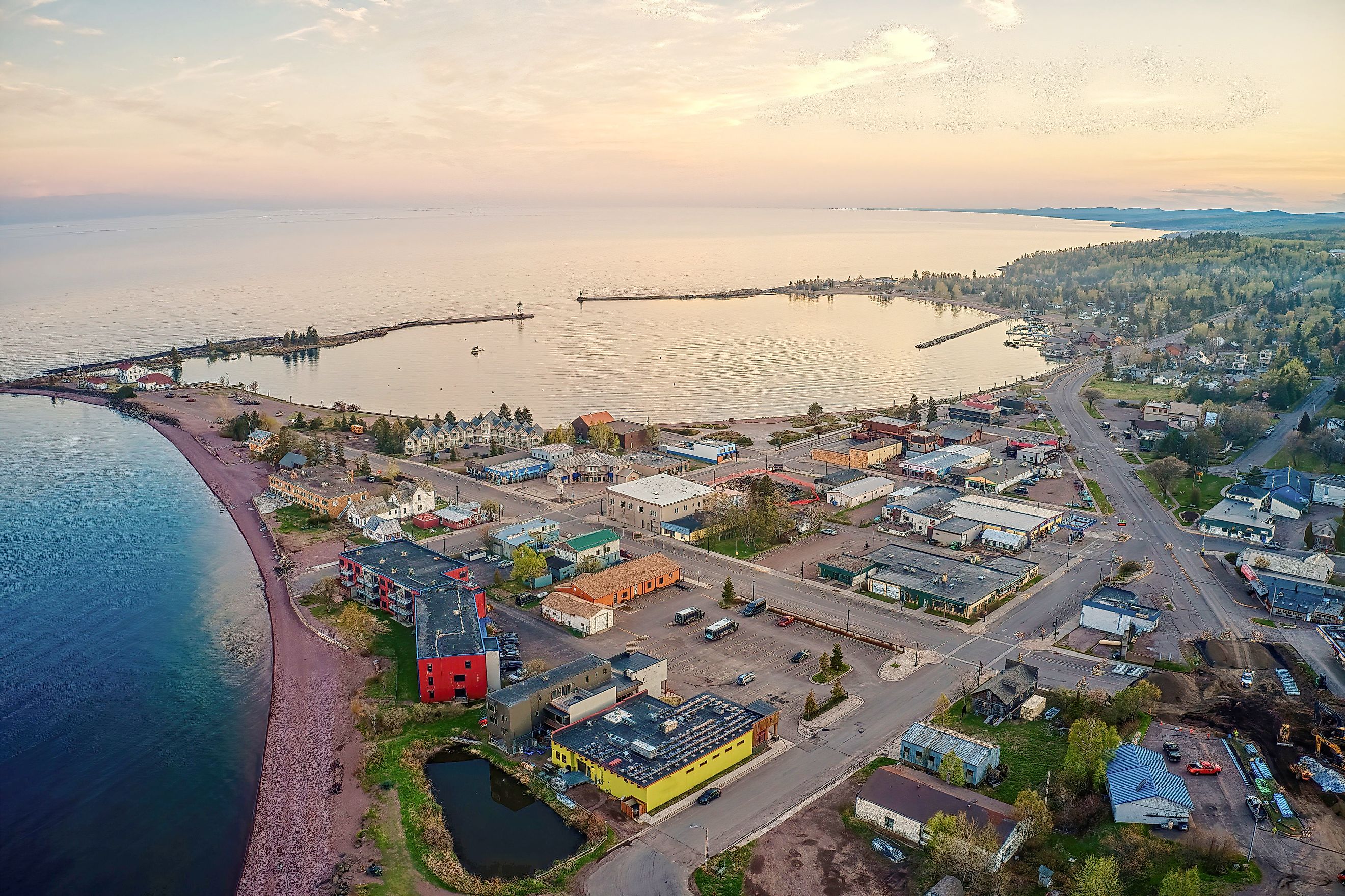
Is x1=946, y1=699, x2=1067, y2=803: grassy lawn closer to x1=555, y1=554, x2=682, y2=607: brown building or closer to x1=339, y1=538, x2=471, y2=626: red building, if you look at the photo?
x1=555, y1=554, x2=682, y2=607: brown building

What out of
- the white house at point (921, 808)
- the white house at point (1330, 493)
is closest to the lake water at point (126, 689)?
the white house at point (921, 808)

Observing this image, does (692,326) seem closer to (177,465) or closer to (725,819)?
(177,465)

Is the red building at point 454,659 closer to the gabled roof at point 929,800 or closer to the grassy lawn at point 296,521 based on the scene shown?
the gabled roof at point 929,800

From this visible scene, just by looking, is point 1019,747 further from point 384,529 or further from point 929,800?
point 384,529

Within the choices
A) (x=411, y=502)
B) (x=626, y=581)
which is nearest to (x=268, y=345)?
(x=411, y=502)

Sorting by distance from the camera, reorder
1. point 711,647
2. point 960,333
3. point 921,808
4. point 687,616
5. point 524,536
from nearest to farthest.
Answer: point 921,808 → point 711,647 → point 687,616 → point 524,536 → point 960,333
